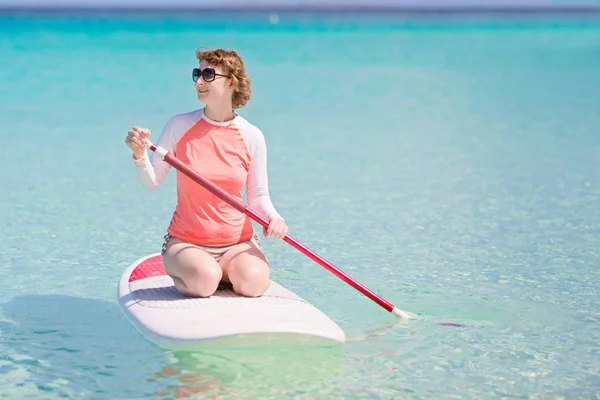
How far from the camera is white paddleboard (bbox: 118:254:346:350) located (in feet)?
11.6

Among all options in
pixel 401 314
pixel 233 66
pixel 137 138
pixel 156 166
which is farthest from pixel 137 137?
pixel 401 314

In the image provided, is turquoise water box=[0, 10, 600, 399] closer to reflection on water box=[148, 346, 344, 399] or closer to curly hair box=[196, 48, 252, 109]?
reflection on water box=[148, 346, 344, 399]

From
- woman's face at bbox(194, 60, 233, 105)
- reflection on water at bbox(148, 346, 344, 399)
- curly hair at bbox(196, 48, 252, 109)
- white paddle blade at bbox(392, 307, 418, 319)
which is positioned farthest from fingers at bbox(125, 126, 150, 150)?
white paddle blade at bbox(392, 307, 418, 319)

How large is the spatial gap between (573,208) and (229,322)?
3404 millimetres

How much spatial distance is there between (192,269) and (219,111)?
0.60 meters

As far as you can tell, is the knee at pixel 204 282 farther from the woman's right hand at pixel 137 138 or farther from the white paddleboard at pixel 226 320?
the woman's right hand at pixel 137 138

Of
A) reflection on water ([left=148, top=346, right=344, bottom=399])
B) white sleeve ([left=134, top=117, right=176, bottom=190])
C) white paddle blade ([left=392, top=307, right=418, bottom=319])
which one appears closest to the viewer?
reflection on water ([left=148, top=346, right=344, bottom=399])

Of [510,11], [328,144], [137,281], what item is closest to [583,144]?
[328,144]

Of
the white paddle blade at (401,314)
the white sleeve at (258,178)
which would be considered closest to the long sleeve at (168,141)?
the white sleeve at (258,178)

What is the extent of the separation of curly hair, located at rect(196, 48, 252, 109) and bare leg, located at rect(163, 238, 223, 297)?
1.94ft

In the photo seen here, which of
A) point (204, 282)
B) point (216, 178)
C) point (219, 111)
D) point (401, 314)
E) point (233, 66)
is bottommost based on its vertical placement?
point (401, 314)

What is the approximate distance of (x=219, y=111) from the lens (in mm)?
3875

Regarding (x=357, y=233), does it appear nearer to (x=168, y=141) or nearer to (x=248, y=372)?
(x=168, y=141)

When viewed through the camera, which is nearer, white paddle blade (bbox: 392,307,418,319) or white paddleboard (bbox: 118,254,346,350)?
white paddleboard (bbox: 118,254,346,350)
